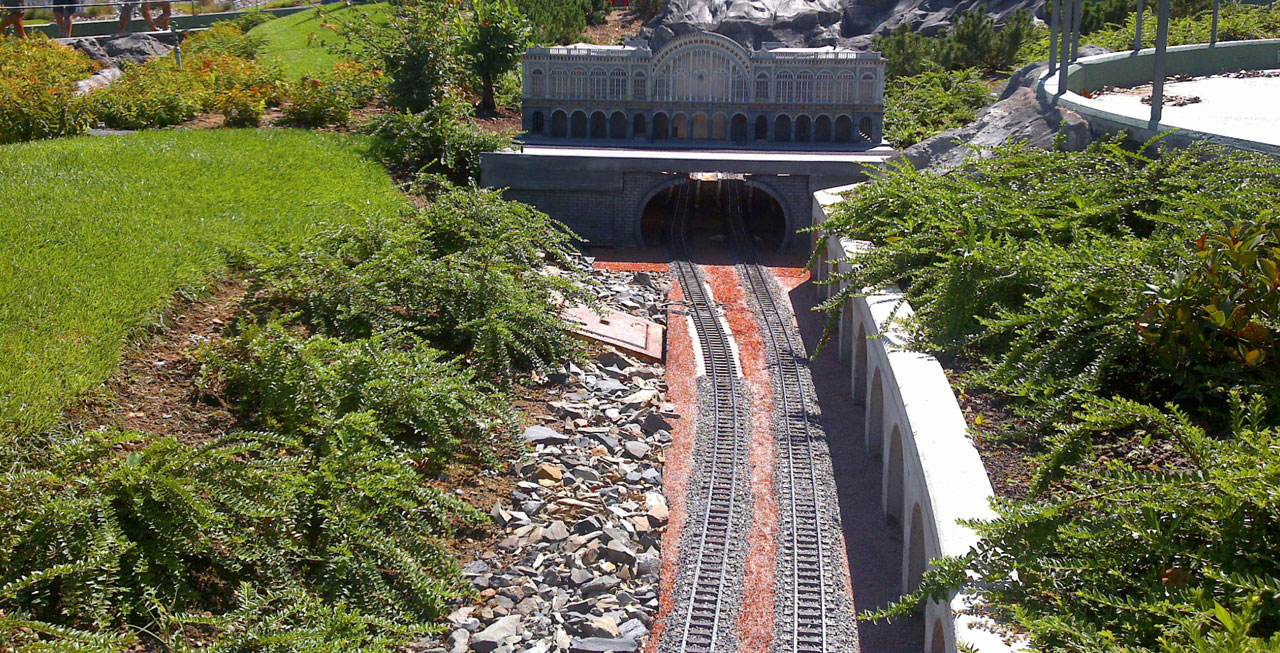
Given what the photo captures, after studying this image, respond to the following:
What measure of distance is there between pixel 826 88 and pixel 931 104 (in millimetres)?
4577

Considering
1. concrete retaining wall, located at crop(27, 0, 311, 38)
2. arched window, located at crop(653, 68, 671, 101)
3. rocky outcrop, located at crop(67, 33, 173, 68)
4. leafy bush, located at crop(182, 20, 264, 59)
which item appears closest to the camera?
arched window, located at crop(653, 68, 671, 101)

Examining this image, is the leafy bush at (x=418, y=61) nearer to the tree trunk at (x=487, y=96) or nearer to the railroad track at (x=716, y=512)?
the tree trunk at (x=487, y=96)

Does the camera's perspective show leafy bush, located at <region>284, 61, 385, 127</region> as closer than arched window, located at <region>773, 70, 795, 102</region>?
Yes

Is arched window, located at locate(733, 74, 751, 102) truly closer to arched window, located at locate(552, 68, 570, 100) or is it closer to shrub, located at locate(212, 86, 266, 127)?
arched window, located at locate(552, 68, 570, 100)

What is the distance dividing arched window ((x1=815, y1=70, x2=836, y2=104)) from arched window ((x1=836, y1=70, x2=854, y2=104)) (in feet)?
0.52

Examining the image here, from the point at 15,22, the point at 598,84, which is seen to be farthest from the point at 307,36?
the point at 598,84

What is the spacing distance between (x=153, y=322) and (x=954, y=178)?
47.5 ft

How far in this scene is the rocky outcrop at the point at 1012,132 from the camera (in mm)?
23672

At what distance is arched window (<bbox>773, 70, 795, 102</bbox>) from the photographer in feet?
127

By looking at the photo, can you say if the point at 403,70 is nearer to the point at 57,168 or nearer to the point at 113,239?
the point at 57,168

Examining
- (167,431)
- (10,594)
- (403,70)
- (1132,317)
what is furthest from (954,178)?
(403,70)

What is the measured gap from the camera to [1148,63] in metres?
34.6

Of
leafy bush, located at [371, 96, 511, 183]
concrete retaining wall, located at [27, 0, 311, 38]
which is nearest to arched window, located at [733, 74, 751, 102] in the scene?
leafy bush, located at [371, 96, 511, 183]

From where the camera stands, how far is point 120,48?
4494 cm
